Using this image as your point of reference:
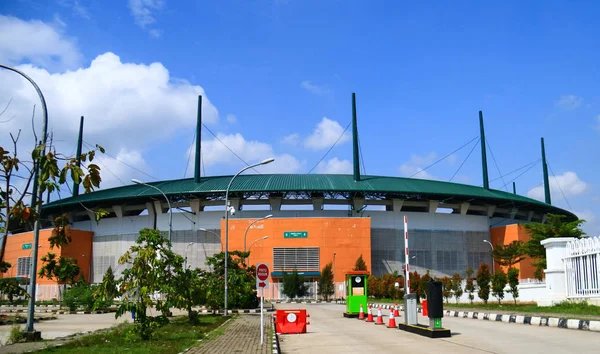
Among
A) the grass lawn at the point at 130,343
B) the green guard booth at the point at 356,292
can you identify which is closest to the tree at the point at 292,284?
the green guard booth at the point at 356,292

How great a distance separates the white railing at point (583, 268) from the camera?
1995cm

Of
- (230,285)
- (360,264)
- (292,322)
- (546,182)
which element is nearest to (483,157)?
(546,182)

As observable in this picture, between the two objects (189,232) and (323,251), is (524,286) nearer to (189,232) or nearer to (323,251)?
(323,251)

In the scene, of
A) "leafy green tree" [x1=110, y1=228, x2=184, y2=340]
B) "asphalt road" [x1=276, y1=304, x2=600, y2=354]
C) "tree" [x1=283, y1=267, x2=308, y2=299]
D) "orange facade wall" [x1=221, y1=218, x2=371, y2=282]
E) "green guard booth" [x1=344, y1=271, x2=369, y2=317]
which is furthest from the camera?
"orange facade wall" [x1=221, y1=218, x2=371, y2=282]

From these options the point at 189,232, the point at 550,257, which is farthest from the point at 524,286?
the point at 189,232

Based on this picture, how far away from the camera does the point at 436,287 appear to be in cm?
1587

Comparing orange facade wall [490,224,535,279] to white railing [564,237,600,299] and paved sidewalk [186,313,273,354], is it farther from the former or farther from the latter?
paved sidewalk [186,313,273,354]

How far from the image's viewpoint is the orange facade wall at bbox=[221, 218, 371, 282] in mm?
69375

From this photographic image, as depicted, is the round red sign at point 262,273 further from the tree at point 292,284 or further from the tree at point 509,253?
the tree at point 509,253

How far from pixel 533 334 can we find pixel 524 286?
24822 mm

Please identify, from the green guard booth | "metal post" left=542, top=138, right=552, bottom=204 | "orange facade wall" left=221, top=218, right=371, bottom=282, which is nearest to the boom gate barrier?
the green guard booth

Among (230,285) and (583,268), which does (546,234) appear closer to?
(230,285)

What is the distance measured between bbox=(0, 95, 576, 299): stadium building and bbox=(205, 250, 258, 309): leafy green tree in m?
28.5

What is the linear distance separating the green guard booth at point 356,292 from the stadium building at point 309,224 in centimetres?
3981
